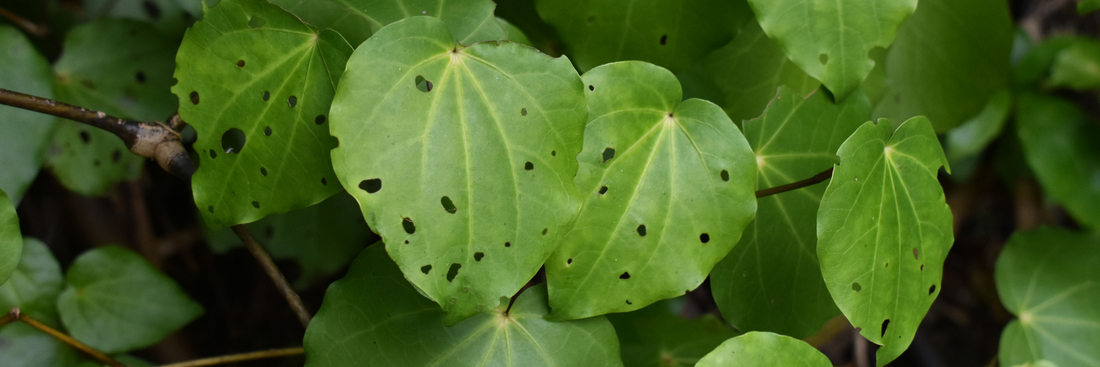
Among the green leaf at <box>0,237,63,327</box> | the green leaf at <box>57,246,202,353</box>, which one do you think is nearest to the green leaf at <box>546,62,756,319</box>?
the green leaf at <box>57,246,202,353</box>

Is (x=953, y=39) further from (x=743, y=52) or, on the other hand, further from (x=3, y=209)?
(x=3, y=209)

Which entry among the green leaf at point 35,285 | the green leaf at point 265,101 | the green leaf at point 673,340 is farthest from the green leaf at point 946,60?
the green leaf at point 35,285

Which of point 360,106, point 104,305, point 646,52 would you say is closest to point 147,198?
point 104,305

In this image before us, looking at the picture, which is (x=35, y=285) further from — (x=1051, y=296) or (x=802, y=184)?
(x=1051, y=296)

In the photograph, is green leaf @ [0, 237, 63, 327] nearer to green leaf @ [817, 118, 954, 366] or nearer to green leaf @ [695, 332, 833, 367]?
green leaf @ [695, 332, 833, 367]

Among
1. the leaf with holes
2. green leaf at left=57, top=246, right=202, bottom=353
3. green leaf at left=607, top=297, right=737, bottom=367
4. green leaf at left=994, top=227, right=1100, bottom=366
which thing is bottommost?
green leaf at left=994, top=227, right=1100, bottom=366

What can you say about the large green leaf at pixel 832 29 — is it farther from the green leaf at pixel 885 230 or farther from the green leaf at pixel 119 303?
the green leaf at pixel 119 303
